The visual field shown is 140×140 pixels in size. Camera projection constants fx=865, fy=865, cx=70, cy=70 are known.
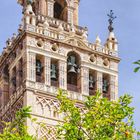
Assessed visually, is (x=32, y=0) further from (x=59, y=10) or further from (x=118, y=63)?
(x=118, y=63)

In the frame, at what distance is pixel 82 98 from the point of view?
50969mm

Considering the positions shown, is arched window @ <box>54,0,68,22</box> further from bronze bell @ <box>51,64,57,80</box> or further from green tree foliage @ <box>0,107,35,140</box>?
green tree foliage @ <box>0,107,35,140</box>

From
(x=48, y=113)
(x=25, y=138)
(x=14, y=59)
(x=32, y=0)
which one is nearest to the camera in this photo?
(x=25, y=138)

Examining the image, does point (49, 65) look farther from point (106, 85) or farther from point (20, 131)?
point (20, 131)

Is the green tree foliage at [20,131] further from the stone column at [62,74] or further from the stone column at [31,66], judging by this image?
the stone column at [62,74]

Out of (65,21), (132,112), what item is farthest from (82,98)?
(132,112)

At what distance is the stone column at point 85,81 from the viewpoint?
169ft

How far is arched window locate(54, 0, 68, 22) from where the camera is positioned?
56.5m

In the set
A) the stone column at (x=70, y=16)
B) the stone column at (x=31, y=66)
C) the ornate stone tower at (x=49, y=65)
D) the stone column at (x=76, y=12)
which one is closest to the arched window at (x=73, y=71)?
the ornate stone tower at (x=49, y=65)

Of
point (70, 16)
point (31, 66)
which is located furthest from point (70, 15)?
point (31, 66)

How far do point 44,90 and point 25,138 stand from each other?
20470mm

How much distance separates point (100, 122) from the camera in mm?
30438

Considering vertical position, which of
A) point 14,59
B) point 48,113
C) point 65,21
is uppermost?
point 65,21

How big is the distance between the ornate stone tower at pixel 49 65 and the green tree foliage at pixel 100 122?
17.3 metres
